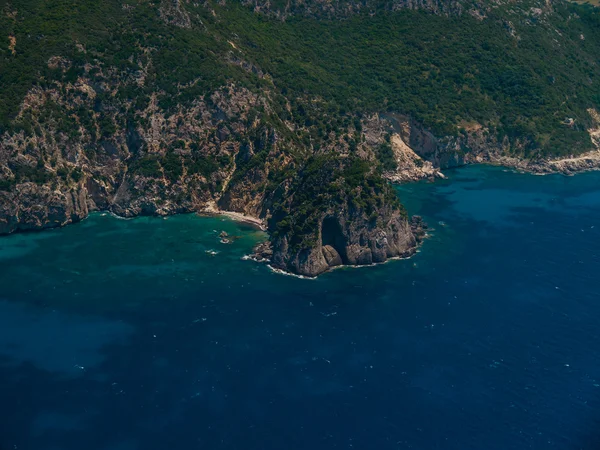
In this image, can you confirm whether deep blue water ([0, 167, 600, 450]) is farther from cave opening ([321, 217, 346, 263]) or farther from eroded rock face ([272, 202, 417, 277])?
cave opening ([321, 217, 346, 263])

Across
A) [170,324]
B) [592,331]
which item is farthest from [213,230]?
[592,331]

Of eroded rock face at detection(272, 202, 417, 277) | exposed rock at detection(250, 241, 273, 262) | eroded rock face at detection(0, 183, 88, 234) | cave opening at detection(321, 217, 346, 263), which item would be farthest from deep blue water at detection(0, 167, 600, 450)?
cave opening at detection(321, 217, 346, 263)

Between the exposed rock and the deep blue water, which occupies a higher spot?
the exposed rock

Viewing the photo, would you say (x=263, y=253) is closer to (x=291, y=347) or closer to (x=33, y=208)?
(x=291, y=347)

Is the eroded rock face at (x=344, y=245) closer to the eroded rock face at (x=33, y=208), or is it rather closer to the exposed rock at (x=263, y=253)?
the exposed rock at (x=263, y=253)

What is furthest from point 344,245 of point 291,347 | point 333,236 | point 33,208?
point 33,208

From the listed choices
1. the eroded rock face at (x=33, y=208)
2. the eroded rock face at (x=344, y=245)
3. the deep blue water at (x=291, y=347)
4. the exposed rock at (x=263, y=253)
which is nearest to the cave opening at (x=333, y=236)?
the eroded rock face at (x=344, y=245)

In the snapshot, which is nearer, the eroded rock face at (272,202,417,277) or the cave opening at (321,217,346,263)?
the eroded rock face at (272,202,417,277)

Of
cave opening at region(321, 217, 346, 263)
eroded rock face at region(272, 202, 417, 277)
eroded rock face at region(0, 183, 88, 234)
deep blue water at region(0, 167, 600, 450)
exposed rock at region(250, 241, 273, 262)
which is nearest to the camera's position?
deep blue water at region(0, 167, 600, 450)

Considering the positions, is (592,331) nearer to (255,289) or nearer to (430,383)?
(430,383)
